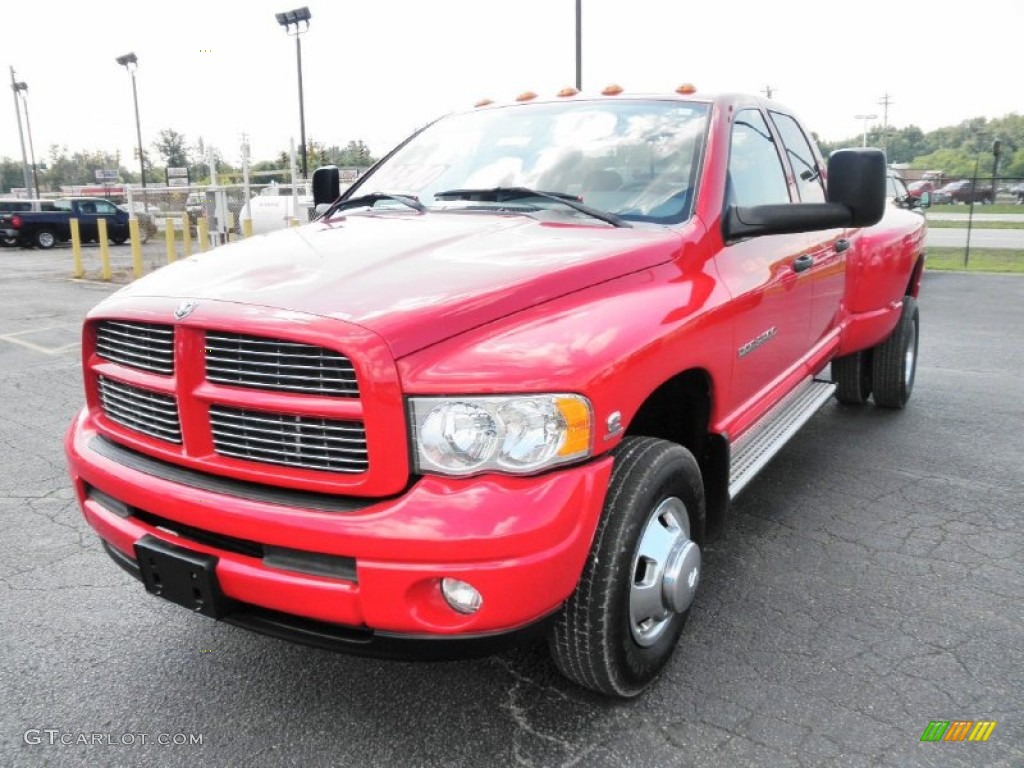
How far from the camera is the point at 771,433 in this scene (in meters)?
3.80

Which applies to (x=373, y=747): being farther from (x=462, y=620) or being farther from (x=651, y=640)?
(x=651, y=640)

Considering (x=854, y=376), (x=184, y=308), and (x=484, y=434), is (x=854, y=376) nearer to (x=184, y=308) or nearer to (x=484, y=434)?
(x=484, y=434)

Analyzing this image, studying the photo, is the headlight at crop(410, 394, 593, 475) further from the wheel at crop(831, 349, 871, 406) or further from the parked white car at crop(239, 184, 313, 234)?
the parked white car at crop(239, 184, 313, 234)

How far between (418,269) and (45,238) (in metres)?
28.5

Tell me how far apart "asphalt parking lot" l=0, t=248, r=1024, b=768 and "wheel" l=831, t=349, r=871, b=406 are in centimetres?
147

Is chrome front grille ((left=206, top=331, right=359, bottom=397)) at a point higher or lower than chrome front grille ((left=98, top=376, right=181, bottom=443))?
higher

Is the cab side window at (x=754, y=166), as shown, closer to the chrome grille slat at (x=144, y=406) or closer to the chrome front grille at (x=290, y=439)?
the chrome front grille at (x=290, y=439)

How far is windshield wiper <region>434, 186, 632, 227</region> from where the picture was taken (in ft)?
10.0

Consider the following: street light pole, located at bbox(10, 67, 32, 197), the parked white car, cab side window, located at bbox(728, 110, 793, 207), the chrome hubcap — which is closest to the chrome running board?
the chrome hubcap

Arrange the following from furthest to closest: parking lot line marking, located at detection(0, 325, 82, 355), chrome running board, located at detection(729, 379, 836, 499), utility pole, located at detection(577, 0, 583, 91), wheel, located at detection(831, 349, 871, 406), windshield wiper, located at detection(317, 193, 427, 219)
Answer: utility pole, located at detection(577, 0, 583, 91) → parking lot line marking, located at detection(0, 325, 82, 355) → wheel, located at detection(831, 349, 871, 406) → windshield wiper, located at detection(317, 193, 427, 219) → chrome running board, located at detection(729, 379, 836, 499)

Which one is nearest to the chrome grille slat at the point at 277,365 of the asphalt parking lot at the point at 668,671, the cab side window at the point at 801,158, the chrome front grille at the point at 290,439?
the chrome front grille at the point at 290,439

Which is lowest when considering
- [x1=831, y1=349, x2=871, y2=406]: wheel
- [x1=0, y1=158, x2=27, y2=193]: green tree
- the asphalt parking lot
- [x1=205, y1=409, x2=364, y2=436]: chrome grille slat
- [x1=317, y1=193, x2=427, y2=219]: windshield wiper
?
the asphalt parking lot

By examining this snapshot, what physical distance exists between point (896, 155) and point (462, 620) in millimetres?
78172

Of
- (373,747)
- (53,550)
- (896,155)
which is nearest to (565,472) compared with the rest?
(373,747)
